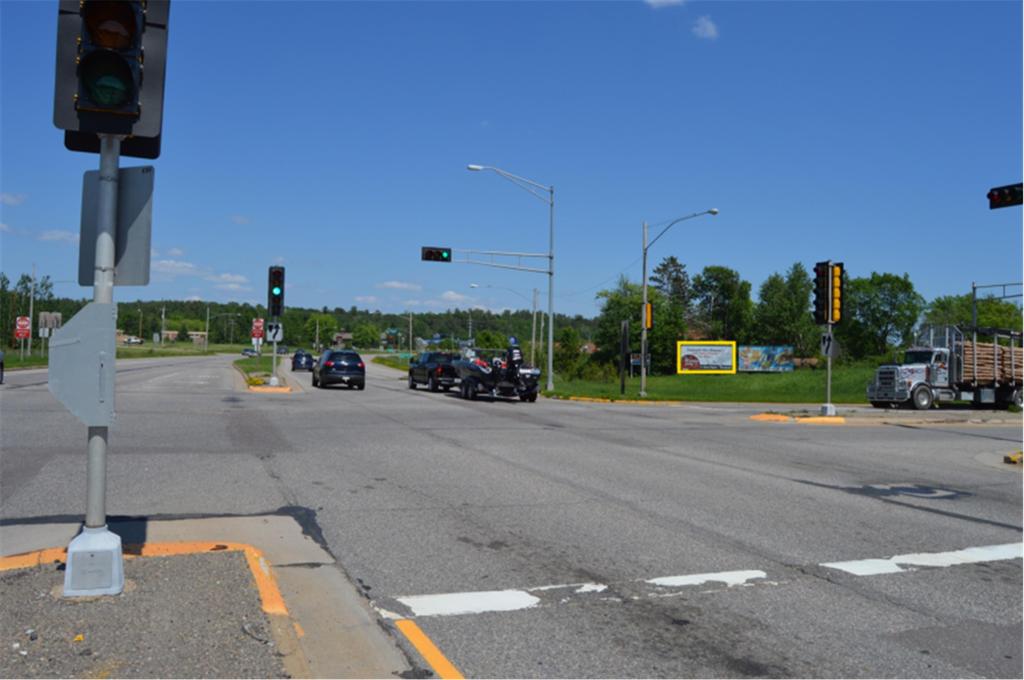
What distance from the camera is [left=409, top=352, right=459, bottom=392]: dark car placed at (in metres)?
34.5

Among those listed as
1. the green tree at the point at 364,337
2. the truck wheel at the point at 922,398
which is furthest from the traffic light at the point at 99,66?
the green tree at the point at 364,337

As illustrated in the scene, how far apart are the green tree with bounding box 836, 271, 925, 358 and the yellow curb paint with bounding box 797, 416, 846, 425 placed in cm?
9756

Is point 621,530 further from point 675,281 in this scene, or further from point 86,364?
point 675,281

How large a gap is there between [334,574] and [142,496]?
384 centimetres

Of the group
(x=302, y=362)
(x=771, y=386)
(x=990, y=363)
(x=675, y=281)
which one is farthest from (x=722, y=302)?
(x=990, y=363)

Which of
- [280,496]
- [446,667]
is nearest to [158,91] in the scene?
[446,667]

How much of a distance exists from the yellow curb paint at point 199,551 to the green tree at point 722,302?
121767mm

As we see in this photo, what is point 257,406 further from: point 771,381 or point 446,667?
point 771,381

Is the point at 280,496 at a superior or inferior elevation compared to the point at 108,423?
inferior

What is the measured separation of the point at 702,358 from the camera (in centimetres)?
8538

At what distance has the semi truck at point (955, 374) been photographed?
3481 centimetres

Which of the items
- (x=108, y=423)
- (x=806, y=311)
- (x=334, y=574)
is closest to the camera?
(x=108, y=423)

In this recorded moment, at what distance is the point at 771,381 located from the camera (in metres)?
67.2

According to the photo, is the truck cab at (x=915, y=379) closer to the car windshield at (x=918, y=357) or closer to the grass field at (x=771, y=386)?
the car windshield at (x=918, y=357)
